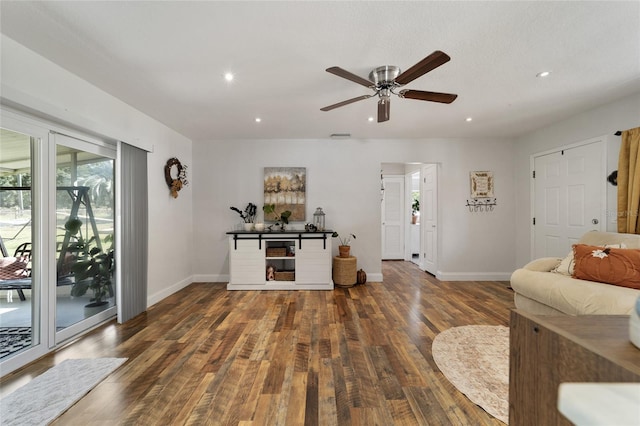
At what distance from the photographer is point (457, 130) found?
427 centimetres

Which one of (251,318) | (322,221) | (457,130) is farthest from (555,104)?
(251,318)

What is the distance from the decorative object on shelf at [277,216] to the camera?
4480mm

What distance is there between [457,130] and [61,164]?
16.3ft

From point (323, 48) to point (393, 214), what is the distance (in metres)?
5.13

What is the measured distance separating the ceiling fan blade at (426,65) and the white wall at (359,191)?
2.59 meters

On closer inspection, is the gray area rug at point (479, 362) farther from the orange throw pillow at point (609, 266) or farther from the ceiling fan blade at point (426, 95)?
the ceiling fan blade at point (426, 95)

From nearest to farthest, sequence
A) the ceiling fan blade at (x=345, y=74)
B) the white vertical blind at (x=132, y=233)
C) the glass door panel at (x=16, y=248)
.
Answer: the ceiling fan blade at (x=345, y=74) < the glass door panel at (x=16, y=248) < the white vertical blind at (x=132, y=233)

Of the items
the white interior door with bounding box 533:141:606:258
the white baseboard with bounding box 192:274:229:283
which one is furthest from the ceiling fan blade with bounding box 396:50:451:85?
the white baseboard with bounding box 192:274:229:283

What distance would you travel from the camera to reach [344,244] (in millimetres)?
4676

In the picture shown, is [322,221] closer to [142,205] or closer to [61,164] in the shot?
[142,205]

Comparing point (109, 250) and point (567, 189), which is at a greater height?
point (567, 189)

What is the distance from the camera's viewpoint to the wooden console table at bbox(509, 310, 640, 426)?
0.71 metres

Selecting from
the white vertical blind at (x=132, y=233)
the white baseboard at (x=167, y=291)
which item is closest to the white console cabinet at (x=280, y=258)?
the white baseboard at (x=167, y=291)

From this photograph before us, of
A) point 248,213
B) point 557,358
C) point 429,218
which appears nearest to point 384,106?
point 557,358
